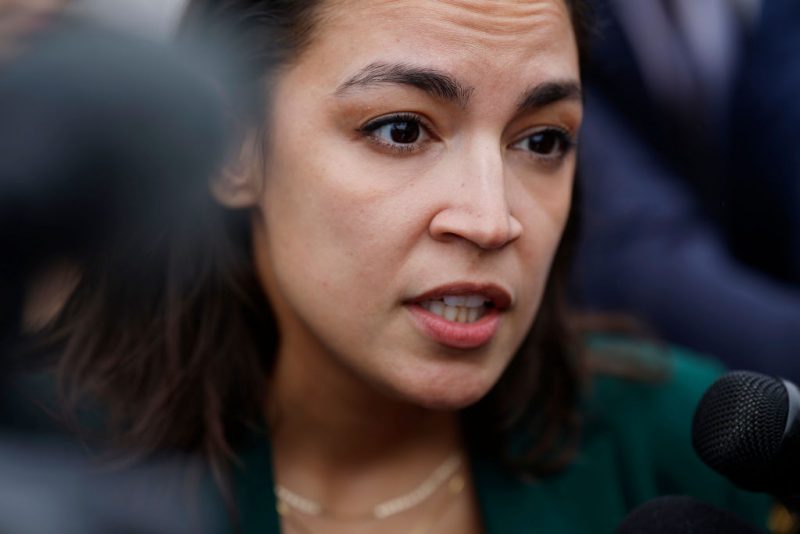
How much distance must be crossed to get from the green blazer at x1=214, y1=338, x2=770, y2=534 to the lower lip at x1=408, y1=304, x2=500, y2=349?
0.45 meters

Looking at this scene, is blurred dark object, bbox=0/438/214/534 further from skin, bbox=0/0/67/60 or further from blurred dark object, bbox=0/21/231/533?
skin, bbox=0/0/67/60

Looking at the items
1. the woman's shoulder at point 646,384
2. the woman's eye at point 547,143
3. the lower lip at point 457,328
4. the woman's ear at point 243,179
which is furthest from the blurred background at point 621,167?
the lower lip at point 457,328

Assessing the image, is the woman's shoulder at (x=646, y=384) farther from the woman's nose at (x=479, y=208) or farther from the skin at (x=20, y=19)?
the skin at (x=20, y=19)

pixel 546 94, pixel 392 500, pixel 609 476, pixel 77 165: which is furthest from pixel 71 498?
pixel 609 476

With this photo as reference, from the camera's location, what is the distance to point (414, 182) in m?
1.70

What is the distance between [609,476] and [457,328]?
2.05 ft

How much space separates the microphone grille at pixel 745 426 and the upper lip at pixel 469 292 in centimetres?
42

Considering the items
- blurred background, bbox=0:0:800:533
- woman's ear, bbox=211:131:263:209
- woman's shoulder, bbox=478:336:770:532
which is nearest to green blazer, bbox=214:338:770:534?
woman's shoulder, bbox=478:336:770:532

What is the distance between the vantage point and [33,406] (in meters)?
1.20

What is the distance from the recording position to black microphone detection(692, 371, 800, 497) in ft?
4.36

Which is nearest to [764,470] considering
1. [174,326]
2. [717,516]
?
[717,516]

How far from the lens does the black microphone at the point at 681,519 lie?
4.51 ft

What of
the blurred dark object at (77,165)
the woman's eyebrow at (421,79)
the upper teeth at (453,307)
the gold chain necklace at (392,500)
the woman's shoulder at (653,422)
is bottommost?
the woman's shoulder at (653,422)

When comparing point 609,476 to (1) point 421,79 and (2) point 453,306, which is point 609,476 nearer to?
(2) point 453,306
